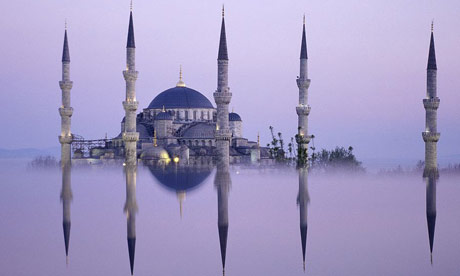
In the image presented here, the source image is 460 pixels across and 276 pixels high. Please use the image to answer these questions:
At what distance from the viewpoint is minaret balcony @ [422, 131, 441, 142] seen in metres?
39.5

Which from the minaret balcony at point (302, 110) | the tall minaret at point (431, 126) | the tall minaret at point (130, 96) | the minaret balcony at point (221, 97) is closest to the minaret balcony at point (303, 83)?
the minaret balcony at point (302, 110)

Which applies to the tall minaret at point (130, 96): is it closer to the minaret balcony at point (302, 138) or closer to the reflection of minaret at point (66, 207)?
the reflection of minaret at point (66, 207)

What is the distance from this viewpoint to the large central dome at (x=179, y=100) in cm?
5641

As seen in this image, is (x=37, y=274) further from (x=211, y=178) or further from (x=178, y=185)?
(x=211, y=178)


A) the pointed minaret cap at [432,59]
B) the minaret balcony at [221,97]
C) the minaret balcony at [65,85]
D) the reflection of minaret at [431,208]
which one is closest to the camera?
the reflection of minaret at [431,208]

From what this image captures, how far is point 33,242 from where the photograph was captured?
49.4 ft

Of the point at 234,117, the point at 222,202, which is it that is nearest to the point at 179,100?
the point at 234,117

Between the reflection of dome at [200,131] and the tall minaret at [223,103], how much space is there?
12900mm

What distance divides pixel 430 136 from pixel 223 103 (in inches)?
446

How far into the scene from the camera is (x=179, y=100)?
56688mm

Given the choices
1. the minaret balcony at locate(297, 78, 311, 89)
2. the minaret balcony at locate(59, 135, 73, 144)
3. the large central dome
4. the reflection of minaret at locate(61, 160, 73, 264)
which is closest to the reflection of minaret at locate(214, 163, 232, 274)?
the reflection of minaret at locate(61, 160, 73, 264)

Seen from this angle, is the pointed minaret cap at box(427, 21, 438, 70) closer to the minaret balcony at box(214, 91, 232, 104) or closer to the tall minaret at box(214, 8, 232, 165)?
the tall minaret at box(214, 8, 232, 165)

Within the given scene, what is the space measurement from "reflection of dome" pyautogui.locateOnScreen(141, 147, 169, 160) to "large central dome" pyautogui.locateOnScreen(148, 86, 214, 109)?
27.7ft

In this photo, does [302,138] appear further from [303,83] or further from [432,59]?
[432,59]
